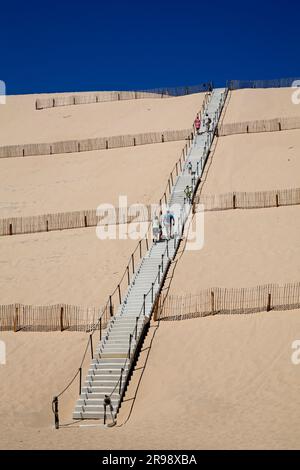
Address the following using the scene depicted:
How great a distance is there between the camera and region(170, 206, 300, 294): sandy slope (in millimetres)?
23688

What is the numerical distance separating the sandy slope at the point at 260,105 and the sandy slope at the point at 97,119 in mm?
2982

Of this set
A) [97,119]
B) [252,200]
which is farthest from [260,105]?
[252,200]

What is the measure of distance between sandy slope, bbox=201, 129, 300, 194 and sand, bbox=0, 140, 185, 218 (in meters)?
2.82

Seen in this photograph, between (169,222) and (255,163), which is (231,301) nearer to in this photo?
(169,222)

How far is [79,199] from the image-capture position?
36531 millimetres

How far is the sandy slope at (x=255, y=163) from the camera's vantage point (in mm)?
34875

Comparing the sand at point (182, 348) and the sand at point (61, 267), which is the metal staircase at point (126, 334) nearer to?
the sand at point (182, 348)

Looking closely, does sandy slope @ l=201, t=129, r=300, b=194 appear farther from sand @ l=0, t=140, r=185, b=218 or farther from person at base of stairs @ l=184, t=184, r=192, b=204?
sand @ l=0, t=140, r=185, b=218

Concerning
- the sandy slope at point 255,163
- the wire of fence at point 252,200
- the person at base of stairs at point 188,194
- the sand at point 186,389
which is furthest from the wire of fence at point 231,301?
the sandy slope at point 255,163

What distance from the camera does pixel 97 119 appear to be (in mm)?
55719

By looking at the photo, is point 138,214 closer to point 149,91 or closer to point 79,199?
point 79,199

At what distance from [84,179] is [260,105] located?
18.1 metres

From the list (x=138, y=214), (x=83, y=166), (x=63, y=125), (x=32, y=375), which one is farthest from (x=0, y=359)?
(x=63, y=125)

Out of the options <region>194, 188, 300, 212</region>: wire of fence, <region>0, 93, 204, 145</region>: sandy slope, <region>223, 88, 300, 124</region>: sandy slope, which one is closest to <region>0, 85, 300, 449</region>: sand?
<region>194, 188, 300, 212</region>: wire of fence
